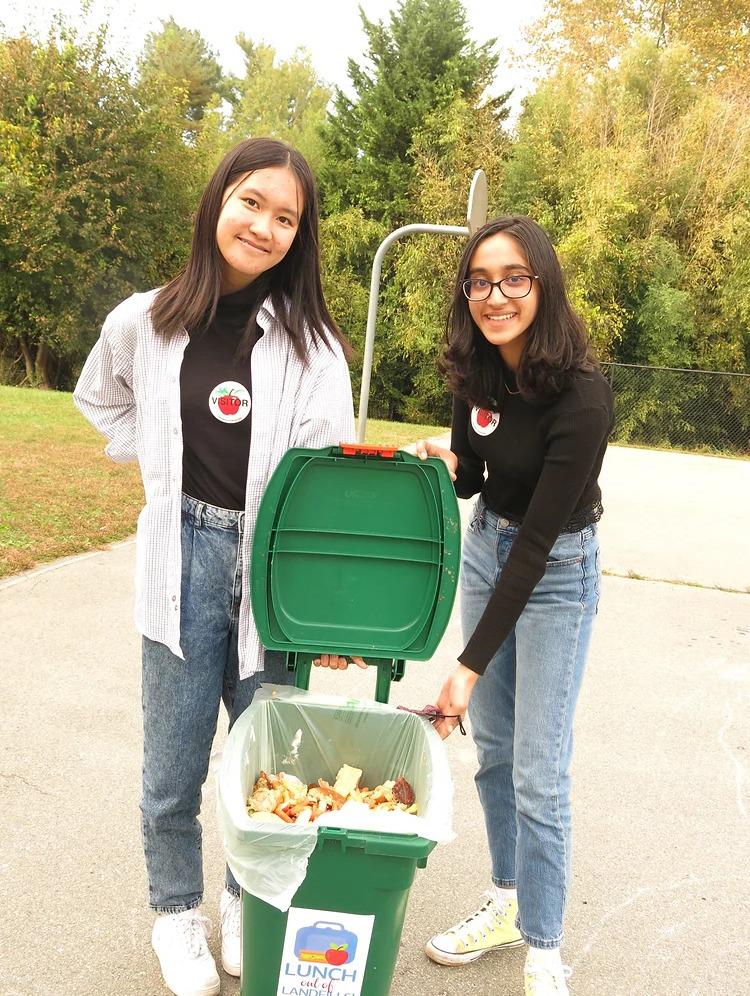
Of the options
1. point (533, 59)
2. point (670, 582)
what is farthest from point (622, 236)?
point (670, 582)

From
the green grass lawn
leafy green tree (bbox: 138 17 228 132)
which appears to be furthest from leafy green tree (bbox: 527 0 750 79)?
the green grass lawn

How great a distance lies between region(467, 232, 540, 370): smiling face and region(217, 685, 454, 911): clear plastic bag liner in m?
0.87

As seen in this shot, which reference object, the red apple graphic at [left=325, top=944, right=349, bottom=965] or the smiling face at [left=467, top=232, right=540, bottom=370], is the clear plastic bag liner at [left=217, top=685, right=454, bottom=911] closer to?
the red apple graphic at [left=325, top=944, right=349, bottom=965]

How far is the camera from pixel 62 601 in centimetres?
459

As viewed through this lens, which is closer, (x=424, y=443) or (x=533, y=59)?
(x=424, y=443)

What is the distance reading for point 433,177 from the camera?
1872 cm

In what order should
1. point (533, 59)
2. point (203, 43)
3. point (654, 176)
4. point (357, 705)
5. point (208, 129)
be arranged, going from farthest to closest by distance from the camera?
point (203, 43) → point (208, 129) → point (533, 59) → point (654, 176) → point (357, 705)

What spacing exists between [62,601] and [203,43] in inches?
1354

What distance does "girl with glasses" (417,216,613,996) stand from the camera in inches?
70.4

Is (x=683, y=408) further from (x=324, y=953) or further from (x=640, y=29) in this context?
(x=324, y=953)

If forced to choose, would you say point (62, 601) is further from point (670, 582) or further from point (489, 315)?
point (670, 582)

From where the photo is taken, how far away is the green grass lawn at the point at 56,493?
5.47 meters

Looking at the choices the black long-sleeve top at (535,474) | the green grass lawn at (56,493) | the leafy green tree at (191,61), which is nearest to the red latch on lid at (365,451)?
the black long-sleeve top at (535,474)

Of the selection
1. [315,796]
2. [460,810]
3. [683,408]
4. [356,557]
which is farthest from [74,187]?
[315,796]
